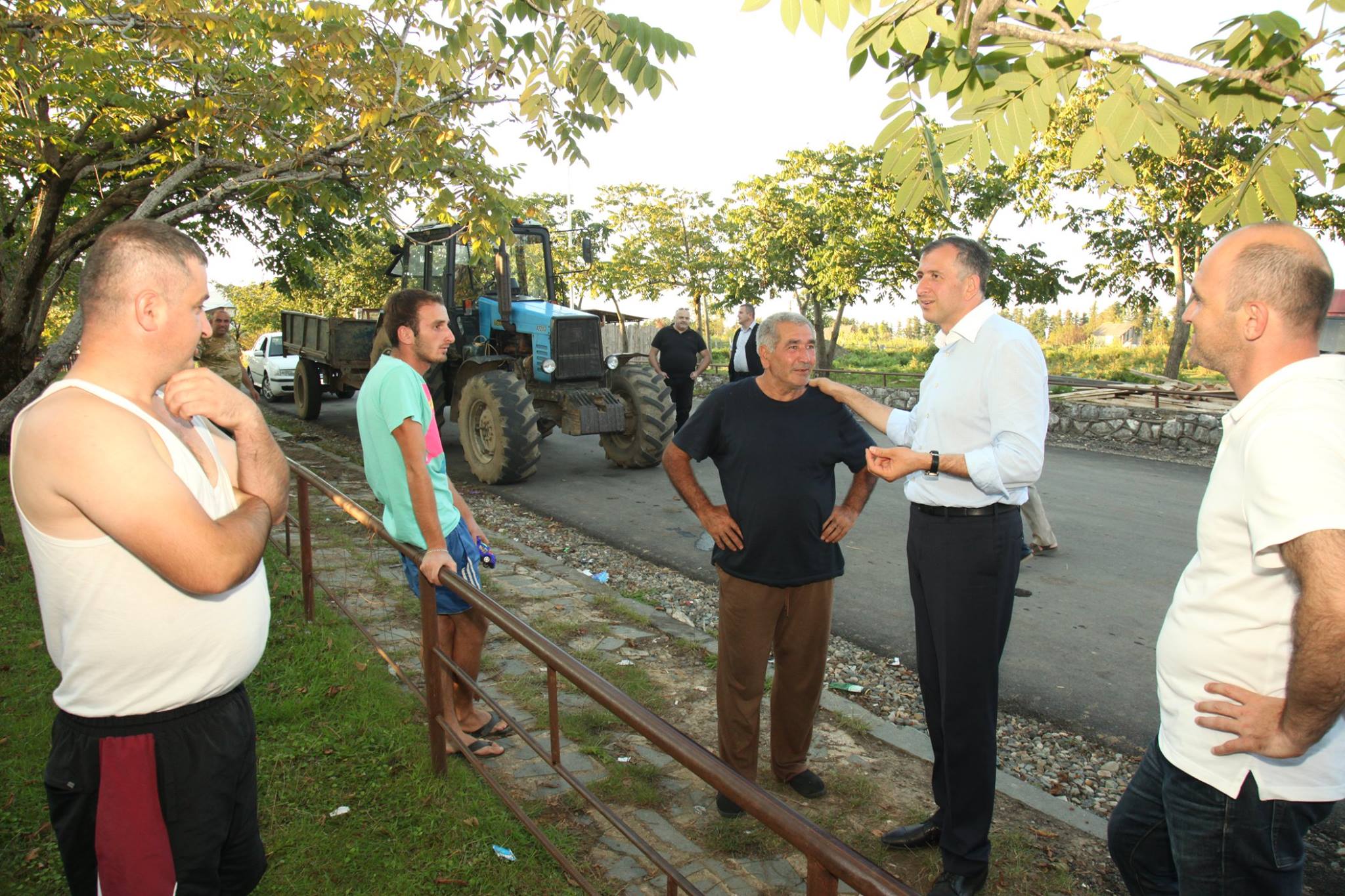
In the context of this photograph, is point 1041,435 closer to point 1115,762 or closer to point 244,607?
point 1115,762

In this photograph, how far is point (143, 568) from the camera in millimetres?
1788

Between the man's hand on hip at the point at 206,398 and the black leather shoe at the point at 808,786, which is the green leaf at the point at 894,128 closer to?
the man's hand on hip at the point at 206,398

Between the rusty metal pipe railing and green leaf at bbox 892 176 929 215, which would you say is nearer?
the rusty metal pipe railing

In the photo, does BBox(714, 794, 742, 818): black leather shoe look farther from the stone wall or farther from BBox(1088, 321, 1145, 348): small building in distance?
BBox(1088, 321, 1145, 348): small building in distance

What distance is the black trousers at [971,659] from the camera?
2.89 meters

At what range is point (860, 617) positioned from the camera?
5.84m

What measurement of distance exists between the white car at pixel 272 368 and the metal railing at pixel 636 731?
60.5ft

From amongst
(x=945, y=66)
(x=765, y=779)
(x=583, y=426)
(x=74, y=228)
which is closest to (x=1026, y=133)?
(x=945, y=66)

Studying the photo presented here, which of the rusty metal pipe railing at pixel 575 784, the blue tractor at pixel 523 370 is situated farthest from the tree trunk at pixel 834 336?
the rusty metal pipe railing at pixel 575 784

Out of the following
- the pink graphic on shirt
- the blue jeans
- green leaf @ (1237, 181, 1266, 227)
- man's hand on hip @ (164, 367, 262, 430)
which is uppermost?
green leaf @ (1237, 181, 1266, 227)

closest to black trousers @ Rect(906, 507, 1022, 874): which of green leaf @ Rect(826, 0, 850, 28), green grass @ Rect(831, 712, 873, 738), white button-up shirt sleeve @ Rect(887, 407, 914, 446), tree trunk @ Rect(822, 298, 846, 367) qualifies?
white button-up shirt sleeve @ Rect(887, 407, 914, 446)

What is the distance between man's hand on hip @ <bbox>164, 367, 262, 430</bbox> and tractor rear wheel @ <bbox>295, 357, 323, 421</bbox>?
50.9 ft

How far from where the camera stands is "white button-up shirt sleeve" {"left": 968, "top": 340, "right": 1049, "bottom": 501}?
9.26 ft

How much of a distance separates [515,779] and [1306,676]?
2915mm
